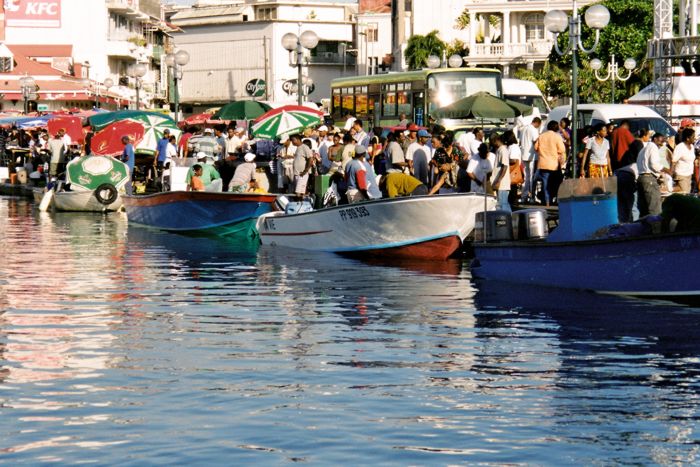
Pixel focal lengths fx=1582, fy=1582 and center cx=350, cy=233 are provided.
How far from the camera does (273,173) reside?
35406mm

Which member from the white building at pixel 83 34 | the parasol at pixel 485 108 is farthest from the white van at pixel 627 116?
the white building at pixel 83 34

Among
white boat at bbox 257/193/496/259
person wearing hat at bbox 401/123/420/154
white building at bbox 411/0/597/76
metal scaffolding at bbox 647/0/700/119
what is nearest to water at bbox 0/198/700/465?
white boat at bbox 257/193/496/259

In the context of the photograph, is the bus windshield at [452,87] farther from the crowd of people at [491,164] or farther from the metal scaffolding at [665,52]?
the crowd of people at [491,164]

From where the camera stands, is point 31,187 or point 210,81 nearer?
point 31,187

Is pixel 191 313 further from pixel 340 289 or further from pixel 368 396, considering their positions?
pixel 368 396

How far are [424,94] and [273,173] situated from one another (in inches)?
492

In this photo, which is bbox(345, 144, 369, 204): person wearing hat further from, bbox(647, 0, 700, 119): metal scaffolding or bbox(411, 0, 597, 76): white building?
bbox(411, 0, 597, 76): white building

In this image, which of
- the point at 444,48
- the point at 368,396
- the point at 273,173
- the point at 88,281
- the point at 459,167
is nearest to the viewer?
the point at 368,396

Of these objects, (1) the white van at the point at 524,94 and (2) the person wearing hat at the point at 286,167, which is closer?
(2) the person wearing hat at the point at 286,167

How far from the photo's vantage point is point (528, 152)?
3119 cm

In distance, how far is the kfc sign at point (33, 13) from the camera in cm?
10931

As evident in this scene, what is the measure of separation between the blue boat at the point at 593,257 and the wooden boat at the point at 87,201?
65.1ft

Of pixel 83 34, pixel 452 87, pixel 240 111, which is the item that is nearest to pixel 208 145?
pixel 240 111

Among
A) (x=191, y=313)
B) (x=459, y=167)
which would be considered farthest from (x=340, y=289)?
(x=459, y=167)
